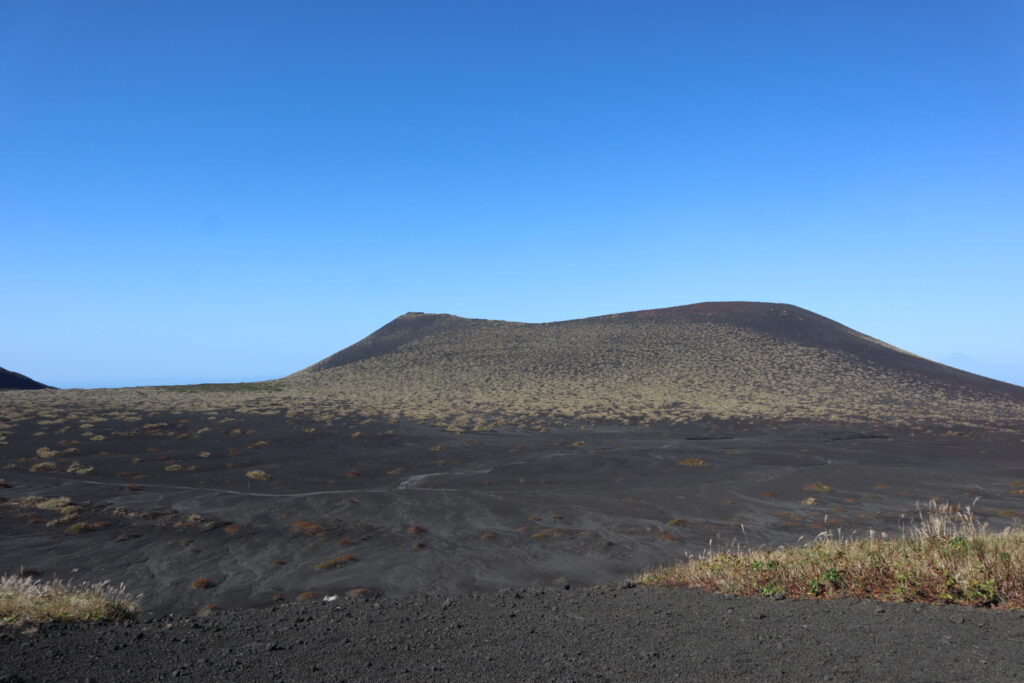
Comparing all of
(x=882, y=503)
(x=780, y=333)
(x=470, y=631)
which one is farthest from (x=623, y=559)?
(x=780, y=333)

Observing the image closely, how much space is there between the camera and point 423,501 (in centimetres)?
2075

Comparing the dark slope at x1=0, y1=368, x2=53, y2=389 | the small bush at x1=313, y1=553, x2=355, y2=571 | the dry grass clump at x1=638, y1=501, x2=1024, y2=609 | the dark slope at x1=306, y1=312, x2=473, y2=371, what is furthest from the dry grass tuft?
the dark slope at x1=0, y1=368, x2=53, y2=389

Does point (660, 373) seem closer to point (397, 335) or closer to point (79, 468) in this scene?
point (397, 335)

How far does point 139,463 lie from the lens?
2631 cm

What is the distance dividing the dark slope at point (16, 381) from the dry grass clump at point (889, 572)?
91817 mm

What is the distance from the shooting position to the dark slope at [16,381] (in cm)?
7688

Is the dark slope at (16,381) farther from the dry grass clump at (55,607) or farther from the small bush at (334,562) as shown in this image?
the dry grass clump at (55,607)

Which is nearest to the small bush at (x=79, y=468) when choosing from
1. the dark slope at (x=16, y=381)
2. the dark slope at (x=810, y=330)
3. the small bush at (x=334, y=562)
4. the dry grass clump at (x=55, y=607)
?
the small bush at (x=334, y=562)

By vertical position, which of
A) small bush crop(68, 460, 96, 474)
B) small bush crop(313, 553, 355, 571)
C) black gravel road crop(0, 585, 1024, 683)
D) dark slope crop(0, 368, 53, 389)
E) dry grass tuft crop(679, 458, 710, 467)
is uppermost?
dark slope crop(0, 368, 53, 389)

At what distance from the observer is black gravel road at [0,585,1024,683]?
5676mm

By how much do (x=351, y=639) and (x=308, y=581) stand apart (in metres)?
6.69

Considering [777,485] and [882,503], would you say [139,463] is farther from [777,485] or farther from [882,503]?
[882,503]

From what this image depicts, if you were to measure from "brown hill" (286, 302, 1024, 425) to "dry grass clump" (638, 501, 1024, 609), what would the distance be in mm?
37874

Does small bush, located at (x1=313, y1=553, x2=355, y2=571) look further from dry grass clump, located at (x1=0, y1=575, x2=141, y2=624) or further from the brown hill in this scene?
the brown hill
